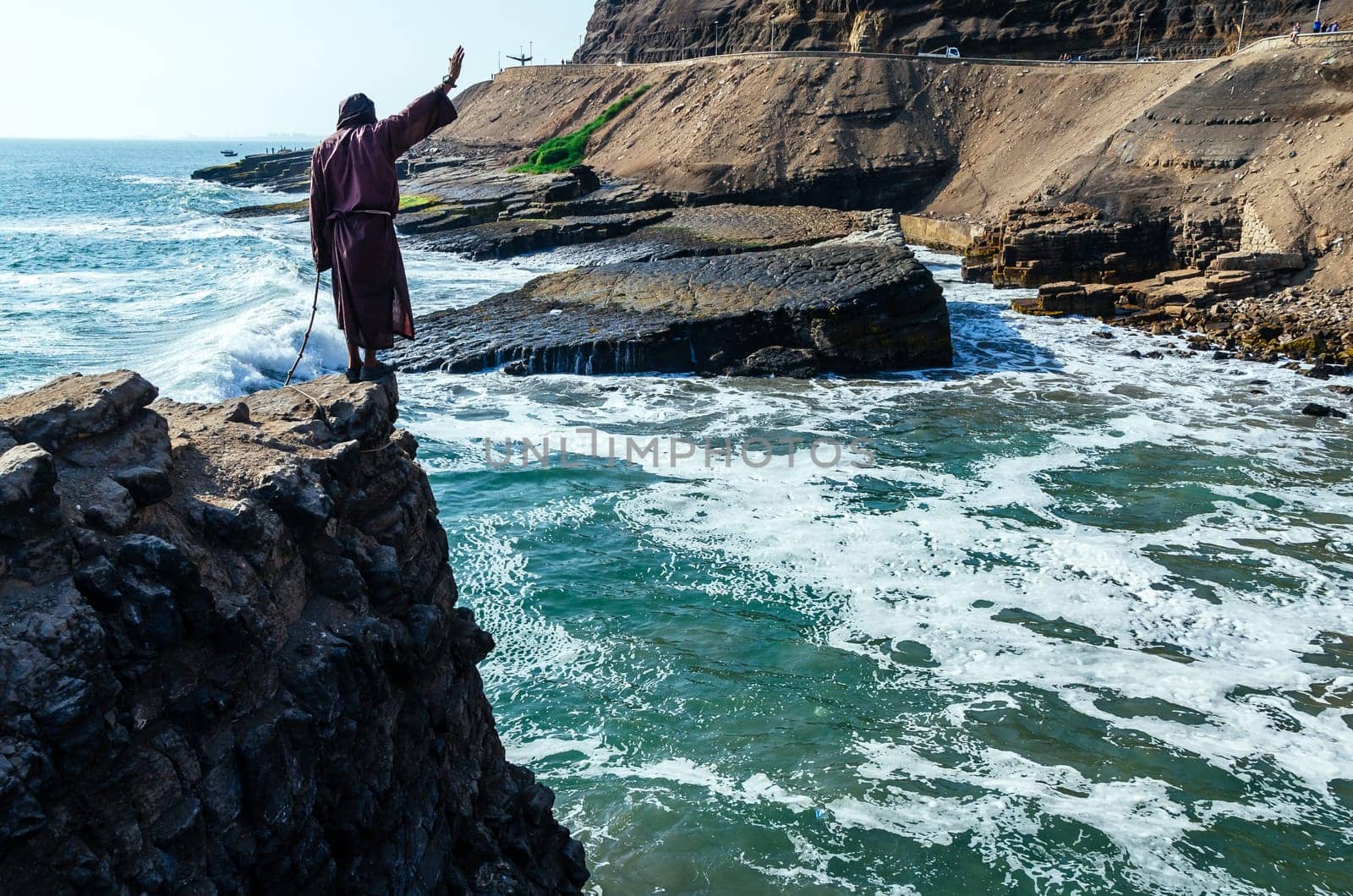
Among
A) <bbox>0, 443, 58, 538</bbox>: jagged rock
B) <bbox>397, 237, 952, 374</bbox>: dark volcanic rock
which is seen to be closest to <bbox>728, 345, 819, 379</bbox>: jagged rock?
<bbox>397, 237, 952, 374</bbox>: dark volcanic rock

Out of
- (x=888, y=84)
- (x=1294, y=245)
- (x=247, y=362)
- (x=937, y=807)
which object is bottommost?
(x=937, y=807)

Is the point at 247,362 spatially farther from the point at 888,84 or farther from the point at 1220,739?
the point at 888,84

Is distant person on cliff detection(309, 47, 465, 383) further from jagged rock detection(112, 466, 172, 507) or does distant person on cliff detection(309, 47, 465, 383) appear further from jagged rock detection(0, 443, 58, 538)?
jagged rock detection(0, 443, 58, 538)

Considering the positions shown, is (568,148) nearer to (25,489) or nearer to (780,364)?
(780,364)

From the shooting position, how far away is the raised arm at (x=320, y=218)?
13.7ft

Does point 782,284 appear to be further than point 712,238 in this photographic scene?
No

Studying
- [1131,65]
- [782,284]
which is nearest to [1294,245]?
[782,284]

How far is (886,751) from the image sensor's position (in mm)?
5730

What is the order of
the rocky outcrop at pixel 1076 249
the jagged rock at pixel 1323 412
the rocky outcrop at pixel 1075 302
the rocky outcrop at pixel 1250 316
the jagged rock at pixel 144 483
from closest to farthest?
the jagged rock at pixel 144 483 → the jagged rock at pixel 1323 412 → the rocky outcrop at pixel 1250 316 → the rocky outcrop at pixel 1075 302 → the rocky outcrop at pixel 1076 249

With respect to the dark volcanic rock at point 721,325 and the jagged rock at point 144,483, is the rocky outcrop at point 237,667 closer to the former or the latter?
the jagged rock at point 144,483

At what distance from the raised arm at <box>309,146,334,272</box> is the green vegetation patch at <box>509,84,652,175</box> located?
3398 centimetres

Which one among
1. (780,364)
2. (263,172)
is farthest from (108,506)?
(263,172)

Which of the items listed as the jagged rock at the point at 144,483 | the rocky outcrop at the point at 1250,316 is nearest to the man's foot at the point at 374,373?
the jagged rock at the point at 144,483

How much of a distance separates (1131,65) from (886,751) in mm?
30964
